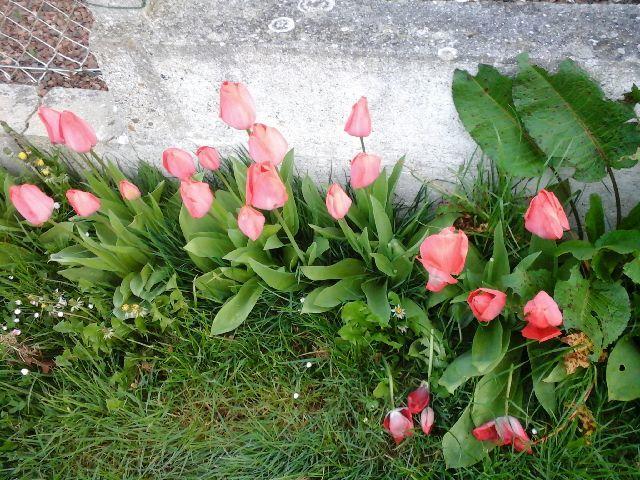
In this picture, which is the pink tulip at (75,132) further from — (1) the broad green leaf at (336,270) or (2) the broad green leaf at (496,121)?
(2) the broad green leaf at (496,121)

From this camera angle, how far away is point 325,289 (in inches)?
70.6

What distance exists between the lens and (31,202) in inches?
64.2

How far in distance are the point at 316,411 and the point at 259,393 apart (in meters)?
0.18

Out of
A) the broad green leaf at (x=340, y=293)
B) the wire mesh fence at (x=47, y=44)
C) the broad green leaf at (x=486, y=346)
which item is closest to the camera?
the broad green leaf at (x=486, y=346)

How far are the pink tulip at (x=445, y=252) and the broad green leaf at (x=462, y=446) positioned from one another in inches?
17.1

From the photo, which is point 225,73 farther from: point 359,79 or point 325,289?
point 325,289

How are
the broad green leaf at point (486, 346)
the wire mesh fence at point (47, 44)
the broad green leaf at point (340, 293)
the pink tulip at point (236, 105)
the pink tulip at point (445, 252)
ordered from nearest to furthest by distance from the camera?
1. the pink tulip at point (445, 252)
2. the pink tulip at point (236, 105)
3. the broad green leaf at point (486, 346)
4. the broad green leaf at point (340, 293)
5. the wire mesh fence at point (47, 44)

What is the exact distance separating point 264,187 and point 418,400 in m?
0.70

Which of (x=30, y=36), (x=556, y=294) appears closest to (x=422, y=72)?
(x=556, y=294)

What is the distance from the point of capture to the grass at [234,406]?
67.4 inches

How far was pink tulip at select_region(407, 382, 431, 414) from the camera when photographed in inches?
65.5

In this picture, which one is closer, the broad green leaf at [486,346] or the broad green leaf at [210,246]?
the broad green leaf at [486,346]

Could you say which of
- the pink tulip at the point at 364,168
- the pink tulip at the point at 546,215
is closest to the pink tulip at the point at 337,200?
the pink tulip at the point at 364,168

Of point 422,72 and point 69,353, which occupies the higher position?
point 422,72
